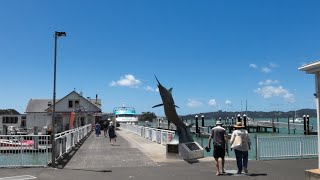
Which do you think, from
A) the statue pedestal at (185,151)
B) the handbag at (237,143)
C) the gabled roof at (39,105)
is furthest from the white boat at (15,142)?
the gabled roof at (39,105)

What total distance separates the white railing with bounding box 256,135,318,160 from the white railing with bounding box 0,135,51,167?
27.4 ft

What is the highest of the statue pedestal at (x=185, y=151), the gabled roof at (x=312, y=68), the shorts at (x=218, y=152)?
the gabled roof at (x=312, y=68)

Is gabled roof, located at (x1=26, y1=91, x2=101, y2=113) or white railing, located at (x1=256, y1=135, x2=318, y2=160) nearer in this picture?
white railing, located at (x1=256, y1=135, x2=318, y2=160)

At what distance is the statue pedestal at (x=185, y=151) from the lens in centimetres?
1908

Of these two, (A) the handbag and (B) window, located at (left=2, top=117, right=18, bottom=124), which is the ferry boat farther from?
(A) the handbag

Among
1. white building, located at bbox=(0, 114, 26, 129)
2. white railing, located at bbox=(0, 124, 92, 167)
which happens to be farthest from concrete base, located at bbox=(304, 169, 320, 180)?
white building, located at bbox=(0, 114, 26, 129)

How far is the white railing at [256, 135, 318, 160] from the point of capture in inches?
741

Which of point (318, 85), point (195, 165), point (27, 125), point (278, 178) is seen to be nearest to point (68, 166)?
point (195, 165)

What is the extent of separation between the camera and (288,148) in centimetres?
1909

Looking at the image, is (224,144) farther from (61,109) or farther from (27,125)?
(27,125)

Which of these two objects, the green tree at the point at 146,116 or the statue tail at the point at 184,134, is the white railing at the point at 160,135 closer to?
the statue tail at the point at 184,134

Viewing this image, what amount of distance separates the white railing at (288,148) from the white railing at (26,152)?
8.35 metres

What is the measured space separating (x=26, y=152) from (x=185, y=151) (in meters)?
6.20

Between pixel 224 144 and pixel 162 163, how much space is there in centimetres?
389
